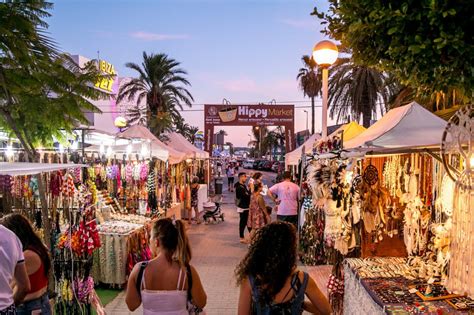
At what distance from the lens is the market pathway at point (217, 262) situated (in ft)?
22.5

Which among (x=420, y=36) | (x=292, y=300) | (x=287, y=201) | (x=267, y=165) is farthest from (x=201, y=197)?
(x=267, y=165)

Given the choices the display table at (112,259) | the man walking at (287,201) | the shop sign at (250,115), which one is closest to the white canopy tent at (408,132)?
the display table at (112,259)

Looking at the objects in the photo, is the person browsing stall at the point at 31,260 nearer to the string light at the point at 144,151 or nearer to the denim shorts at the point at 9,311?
the denim shorts at the point at 9,311

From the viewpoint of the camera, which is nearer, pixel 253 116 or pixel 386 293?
pixel 386 293

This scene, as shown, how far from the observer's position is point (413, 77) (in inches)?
125

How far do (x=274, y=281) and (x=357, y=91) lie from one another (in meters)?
13.9

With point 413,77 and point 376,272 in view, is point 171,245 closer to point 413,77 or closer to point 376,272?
point 413,77

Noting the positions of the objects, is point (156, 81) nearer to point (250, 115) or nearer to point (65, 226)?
point (250, 115)

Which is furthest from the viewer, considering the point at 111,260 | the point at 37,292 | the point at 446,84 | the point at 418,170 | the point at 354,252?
the point at 111,260

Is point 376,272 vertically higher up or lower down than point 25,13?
lower down

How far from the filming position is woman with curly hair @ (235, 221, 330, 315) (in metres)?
2.85

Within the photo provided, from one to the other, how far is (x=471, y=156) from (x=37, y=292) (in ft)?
12.5

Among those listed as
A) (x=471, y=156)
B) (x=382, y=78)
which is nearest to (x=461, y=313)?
(x=471, y=156)

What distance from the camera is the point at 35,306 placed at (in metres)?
4.14
